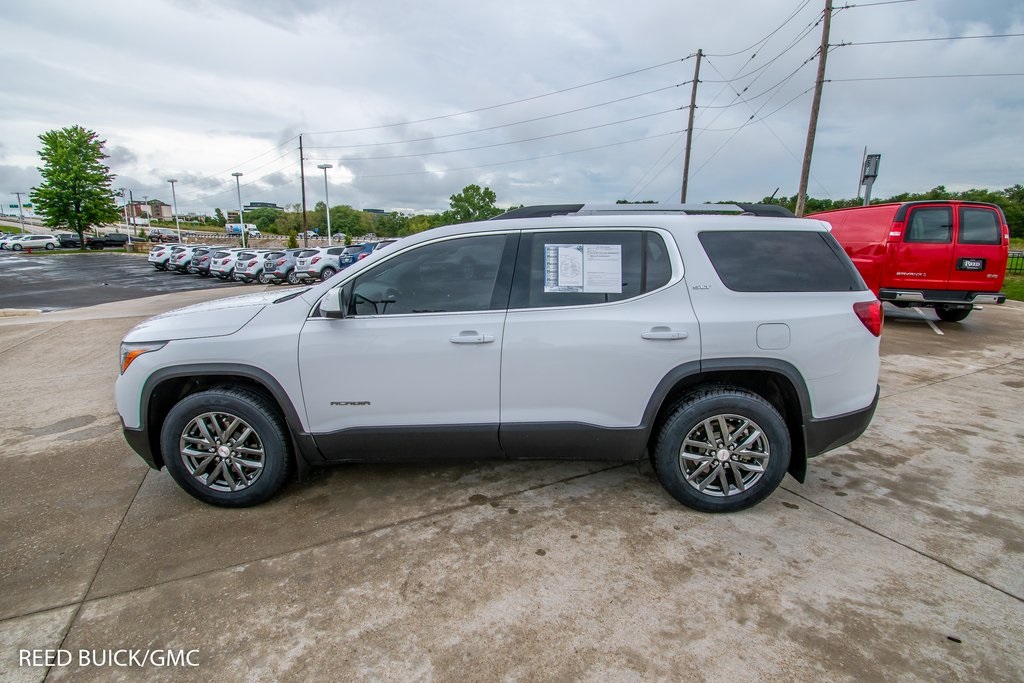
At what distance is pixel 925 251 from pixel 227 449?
33.4 ft

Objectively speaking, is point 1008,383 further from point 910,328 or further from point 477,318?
point 477,318

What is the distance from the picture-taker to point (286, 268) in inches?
845

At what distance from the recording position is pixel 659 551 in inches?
104

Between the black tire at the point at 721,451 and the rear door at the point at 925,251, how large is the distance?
7.53 m

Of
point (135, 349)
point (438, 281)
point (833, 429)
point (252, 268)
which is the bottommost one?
point (833, 429)

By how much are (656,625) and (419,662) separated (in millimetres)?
1008

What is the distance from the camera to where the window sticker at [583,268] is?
289 centimetres

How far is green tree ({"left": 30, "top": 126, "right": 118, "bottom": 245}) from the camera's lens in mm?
45000

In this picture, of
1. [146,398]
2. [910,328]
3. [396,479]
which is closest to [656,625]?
[396,479]

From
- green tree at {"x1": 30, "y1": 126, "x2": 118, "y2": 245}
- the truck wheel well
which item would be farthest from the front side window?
green tree at {"x1": 30, "y1": 126, "x2": 118, "y2": 245}

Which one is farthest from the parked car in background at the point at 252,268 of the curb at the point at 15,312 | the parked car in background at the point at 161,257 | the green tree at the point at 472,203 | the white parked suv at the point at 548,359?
the green tree at the point at 472,203

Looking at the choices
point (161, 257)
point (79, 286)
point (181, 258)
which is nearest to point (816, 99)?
point (79, 286)

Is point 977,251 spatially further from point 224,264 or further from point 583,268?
point 224,264

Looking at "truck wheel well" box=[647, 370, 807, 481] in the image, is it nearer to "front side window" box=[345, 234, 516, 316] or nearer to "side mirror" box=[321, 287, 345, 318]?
"front side window" box=[345, 234, 516, 316]
